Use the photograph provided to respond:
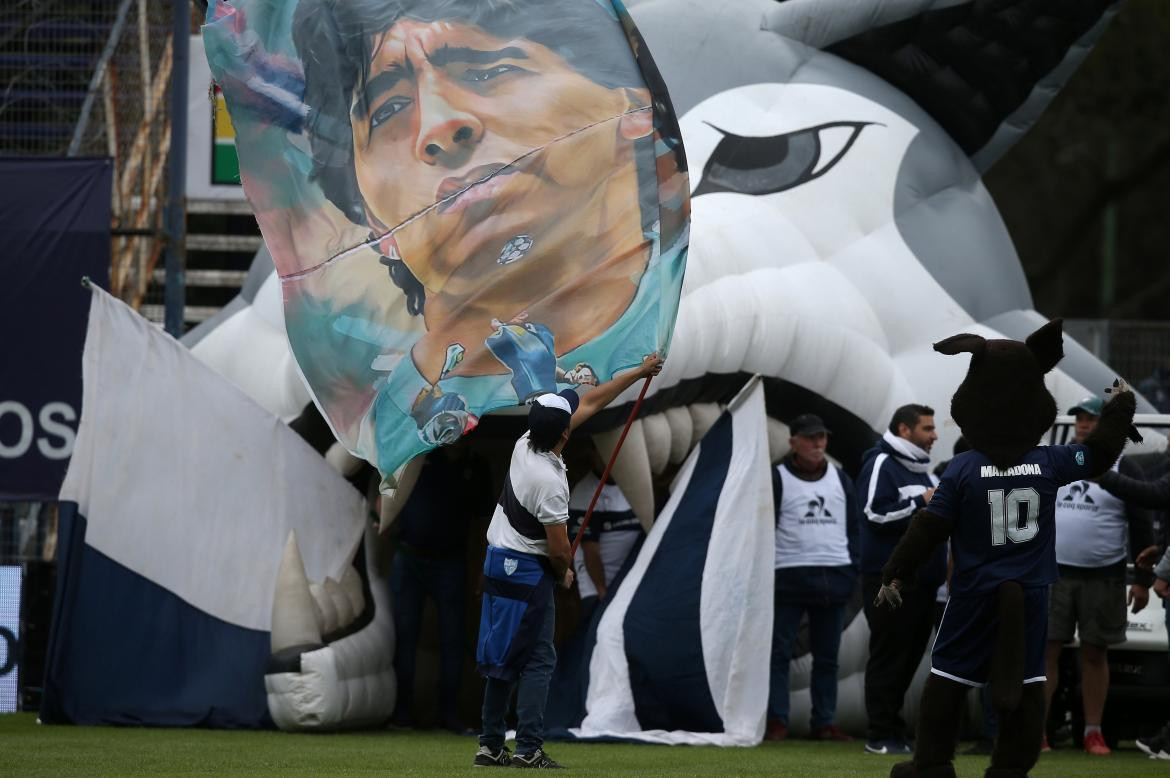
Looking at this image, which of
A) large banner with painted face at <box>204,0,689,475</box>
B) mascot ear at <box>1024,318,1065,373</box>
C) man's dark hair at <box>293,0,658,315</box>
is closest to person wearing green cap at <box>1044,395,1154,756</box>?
large banner with painted face at <box>204,0,689,475</box>

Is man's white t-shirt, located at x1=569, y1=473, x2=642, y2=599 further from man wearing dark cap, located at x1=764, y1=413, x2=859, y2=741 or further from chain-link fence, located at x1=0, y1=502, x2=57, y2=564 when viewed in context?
chain-link fence, located at x1=0, y1=502, x2=57, y2=564

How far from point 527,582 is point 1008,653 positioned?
1763 millimetres

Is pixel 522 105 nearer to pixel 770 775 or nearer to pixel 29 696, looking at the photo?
pixel 770 775

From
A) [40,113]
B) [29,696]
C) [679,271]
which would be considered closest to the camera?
[679,271]

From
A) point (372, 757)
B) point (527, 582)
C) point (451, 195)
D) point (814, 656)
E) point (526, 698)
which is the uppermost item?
point (451, 195)

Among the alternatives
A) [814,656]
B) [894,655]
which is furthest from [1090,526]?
[814,656]

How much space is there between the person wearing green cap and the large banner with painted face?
2.11 m

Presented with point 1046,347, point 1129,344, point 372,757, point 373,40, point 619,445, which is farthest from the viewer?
point 1129,344

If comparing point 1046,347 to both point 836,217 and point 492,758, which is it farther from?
point 836,217

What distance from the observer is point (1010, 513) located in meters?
5.75

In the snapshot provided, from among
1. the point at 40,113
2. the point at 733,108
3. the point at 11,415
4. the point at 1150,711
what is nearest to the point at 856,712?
the point at 1150,711

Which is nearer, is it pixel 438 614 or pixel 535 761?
pixel 535 761

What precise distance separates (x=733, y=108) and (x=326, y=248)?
2315 millimetres

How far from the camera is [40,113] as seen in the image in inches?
486
